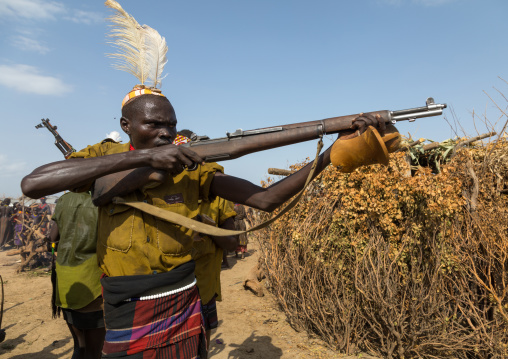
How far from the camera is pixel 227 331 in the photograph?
6.36m

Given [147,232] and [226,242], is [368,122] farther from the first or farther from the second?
[226,242]

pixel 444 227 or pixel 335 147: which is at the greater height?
pixel 335 147

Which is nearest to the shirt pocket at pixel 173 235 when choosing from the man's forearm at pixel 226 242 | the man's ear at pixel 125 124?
the man's ear at pixel 125 124

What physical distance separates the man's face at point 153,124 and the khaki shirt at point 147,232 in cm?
26

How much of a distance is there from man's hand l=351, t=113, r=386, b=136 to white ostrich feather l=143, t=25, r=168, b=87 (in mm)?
1582

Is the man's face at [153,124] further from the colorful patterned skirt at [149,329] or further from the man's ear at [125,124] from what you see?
the colorful patterned skirt at [149,329]

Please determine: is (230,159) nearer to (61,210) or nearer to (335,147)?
(335,147)

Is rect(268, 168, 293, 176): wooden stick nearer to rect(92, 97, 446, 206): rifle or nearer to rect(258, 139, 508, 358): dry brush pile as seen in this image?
rect(258, 139, 508, 358): dry brush pile

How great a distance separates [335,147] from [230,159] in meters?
0.68

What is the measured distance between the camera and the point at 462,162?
502cm

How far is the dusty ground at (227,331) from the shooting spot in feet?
17.7

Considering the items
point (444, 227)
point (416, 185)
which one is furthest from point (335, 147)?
point (444, 227)

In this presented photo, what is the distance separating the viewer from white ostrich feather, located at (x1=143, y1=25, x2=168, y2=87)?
109 inches

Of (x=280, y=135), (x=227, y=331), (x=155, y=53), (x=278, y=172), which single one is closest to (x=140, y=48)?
(x=155, y=53)
